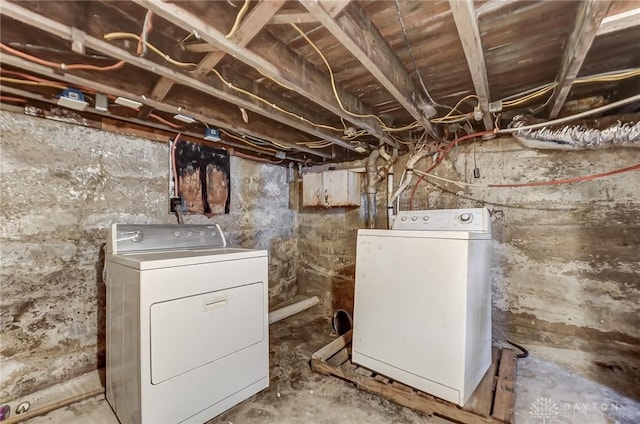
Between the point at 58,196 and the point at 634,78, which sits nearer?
the point at 634,78

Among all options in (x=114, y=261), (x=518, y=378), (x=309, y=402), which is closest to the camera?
(x=114, y=261)

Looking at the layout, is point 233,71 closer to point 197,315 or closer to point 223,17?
point 223,17

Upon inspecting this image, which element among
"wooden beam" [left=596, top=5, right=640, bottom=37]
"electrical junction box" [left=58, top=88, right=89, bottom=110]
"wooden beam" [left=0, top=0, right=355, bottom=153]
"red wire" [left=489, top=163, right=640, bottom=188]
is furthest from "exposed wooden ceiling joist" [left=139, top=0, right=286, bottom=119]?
"red wire" [left=489, top=163, right=640, bottom=188]

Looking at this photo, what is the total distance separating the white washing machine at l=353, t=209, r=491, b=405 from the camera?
1.66 meters

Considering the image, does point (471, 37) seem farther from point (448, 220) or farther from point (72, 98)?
point (72, 98)

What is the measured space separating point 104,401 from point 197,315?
955mm

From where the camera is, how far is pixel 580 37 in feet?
3.84

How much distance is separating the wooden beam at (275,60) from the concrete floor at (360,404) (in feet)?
6.04

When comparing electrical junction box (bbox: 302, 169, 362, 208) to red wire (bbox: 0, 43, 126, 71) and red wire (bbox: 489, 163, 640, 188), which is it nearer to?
red wire (bbox: 489, 163, 640, 188)

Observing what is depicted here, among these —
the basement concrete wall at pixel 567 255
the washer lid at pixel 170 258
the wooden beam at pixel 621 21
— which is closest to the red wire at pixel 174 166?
the washer lid at pixel 170 258

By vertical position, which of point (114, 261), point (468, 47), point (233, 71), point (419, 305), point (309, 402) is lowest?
point (309, 402)

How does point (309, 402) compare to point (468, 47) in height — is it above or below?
below

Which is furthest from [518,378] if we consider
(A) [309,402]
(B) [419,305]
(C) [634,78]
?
(C) [634,78]

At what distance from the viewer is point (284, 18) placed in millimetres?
1186
